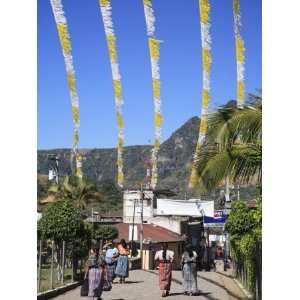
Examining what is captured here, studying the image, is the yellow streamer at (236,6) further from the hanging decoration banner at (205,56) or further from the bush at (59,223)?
the bush at (59,223)

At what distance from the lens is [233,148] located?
7086mm

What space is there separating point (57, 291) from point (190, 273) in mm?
2012

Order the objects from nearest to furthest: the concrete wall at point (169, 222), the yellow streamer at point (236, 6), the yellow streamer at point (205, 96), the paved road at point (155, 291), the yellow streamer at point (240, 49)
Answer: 1. the yellow streamer at point (236, 6)
2. the yellow streamer at point (240, 49)
3. the paved road at point (155, 291)
4. the yellow streamer at point (205, 96)
5. the concrete wall at point (169, 222)

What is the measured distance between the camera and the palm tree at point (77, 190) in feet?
76.0

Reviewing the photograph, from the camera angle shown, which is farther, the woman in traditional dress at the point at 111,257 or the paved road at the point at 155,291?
the woman in traditional dress at the point at 111,257

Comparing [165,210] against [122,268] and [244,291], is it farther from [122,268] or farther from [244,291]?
[244,291]

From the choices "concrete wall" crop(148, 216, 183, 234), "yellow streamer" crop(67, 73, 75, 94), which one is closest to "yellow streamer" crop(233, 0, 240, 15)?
"yellow streamer" crop(67, 73, 75, 94)

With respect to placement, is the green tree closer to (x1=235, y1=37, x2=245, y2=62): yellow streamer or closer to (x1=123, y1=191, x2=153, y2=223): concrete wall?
(x1=123, y1=191, x2=153, y2=223): concrete wall

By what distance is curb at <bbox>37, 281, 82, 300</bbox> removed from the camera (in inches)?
362

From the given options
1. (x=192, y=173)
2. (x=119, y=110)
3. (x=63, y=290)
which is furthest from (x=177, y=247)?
(x=192, y=173)

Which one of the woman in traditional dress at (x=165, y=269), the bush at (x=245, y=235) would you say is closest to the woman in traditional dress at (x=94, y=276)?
the woman in traditional dress at (x=165, y=269)

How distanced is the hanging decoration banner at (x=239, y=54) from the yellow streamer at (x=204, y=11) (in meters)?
0.51

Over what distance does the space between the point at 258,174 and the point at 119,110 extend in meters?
6.59
